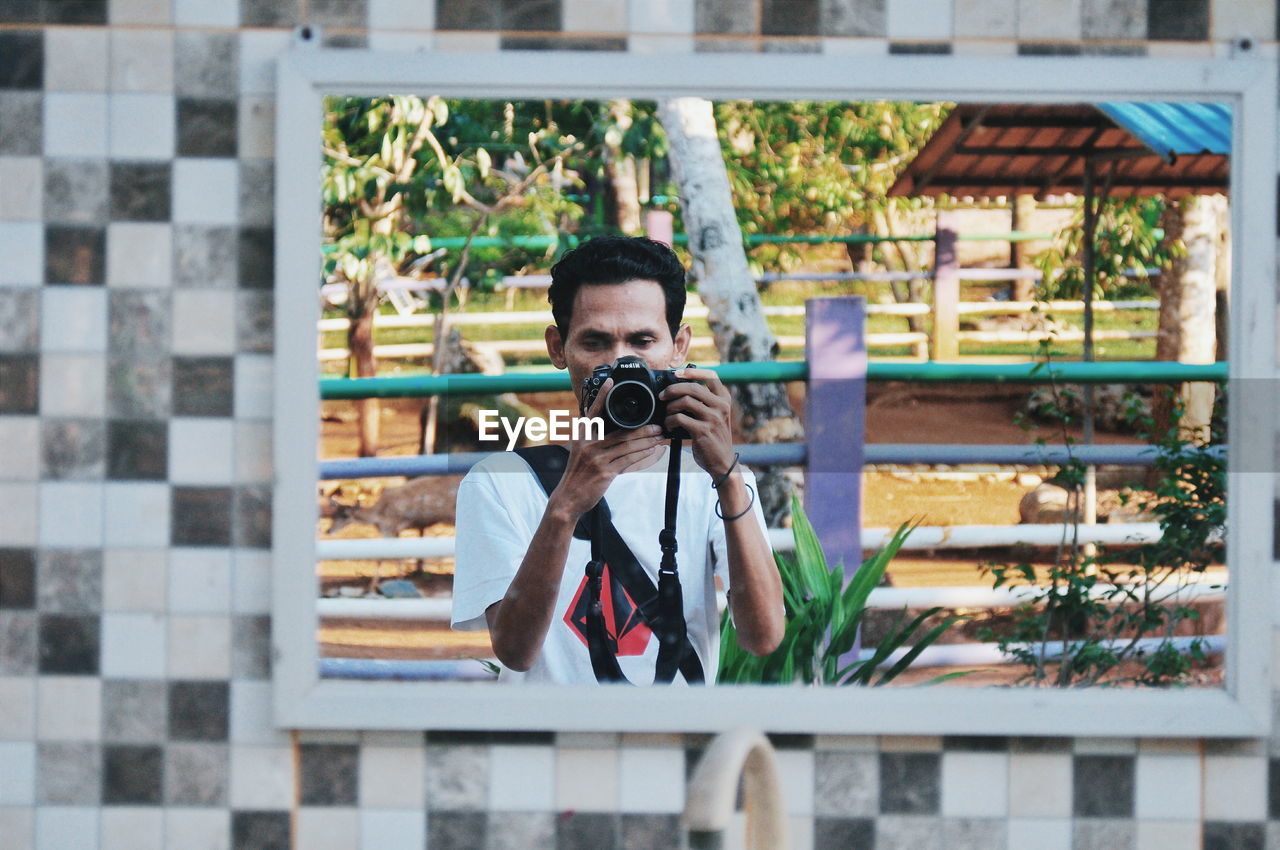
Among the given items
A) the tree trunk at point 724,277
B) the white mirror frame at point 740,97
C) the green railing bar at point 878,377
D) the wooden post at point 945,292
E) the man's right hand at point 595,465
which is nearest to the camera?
the white mirror frame at point 740,97

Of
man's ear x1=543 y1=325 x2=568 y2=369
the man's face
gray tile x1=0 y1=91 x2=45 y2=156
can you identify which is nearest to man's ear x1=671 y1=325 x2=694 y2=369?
the man's face

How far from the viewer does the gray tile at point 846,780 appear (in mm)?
1931

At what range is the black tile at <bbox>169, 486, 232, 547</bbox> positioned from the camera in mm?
1929

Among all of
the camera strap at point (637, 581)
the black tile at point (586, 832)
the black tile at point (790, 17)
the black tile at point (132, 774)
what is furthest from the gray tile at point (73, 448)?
the black tile at point (790, 17)

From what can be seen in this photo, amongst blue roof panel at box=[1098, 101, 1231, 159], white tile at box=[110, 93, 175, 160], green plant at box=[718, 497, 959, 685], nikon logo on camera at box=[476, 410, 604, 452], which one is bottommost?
green plant at box=[718, 497, 959, 685]

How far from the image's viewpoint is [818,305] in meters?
2.56

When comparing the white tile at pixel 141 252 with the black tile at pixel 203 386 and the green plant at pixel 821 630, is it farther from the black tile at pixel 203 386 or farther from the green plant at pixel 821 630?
the green plant at pixel 821 630

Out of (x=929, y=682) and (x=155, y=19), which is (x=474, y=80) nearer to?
(x=155, y=19)

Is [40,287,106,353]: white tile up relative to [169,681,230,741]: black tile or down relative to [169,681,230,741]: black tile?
up

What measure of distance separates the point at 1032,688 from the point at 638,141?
1.30m

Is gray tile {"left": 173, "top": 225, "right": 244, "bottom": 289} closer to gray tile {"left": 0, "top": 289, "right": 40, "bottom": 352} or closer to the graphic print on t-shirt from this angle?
gray tile {"left": 0, "top": 289, "right": 40, "bottom": 352}

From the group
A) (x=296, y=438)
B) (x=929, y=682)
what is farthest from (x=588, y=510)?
(x=929, y=682)

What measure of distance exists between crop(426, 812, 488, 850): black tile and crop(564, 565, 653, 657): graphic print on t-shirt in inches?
12.5

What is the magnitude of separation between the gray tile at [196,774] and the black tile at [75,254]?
0.72 m
